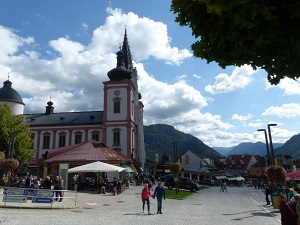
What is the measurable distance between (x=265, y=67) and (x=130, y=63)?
7174 cm

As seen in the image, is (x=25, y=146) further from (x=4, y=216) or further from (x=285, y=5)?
(x=285, y=5)

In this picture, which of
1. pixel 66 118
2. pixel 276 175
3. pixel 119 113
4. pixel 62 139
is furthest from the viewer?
pixel 66 118

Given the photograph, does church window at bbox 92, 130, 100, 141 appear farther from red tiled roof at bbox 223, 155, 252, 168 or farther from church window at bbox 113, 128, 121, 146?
red tiled roof at bbox 223, 155, 252, 168

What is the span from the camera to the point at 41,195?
666 inches

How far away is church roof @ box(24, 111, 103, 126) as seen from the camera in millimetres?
61841

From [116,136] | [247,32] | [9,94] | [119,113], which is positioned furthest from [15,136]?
[247,32]

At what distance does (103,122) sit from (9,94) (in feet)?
79.2

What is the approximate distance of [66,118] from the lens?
6456cm

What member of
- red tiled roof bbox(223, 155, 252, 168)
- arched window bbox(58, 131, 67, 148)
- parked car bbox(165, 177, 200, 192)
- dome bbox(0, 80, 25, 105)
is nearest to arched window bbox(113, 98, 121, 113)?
arched window bbox(58, 131, 67, 148)

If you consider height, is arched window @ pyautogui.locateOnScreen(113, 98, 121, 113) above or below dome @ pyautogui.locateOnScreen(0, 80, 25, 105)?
below

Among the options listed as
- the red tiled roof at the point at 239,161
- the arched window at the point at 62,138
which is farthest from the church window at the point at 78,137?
the red tiled roof at the point at 239,161

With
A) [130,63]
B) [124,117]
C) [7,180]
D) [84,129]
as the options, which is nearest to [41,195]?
[7,180]

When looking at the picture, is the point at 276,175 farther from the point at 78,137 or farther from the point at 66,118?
the point at 66,118

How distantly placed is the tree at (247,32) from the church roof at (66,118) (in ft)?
184
